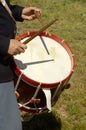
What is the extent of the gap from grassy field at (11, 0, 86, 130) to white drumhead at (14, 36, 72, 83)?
49.1 inches

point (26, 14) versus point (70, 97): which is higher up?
point (26, 14)

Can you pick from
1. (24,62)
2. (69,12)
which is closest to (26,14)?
(24,62)

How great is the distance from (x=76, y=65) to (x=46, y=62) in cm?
289

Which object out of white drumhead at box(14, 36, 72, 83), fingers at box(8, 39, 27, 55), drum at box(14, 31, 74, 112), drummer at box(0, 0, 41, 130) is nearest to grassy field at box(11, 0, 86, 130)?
drum at box(14, 31, 74, 112)

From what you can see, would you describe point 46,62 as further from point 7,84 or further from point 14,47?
point 14,47

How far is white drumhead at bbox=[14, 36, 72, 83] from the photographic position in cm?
383

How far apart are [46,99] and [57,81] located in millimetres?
192

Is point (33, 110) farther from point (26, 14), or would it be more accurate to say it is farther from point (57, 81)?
point (26, 14)

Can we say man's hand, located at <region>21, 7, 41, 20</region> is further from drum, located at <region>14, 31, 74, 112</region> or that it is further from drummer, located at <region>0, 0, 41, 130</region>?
drummer, located at <region>0, 0, 41, 130</region>

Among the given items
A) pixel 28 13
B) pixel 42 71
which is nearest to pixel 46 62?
pixel 42 71

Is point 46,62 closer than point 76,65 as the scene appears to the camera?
Yes

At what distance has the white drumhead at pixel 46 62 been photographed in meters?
3.83

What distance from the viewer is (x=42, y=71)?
391 centimetres

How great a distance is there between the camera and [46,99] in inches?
152
